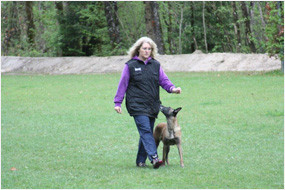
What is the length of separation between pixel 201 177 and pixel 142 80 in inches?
60.8

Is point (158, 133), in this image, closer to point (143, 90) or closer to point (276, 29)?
point (143, 90)

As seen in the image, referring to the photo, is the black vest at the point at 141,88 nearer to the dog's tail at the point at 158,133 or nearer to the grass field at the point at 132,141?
the dog's tail at the point at 158,133

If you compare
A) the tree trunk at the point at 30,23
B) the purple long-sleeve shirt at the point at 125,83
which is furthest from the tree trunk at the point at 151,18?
the purple long-sleeve shirt at the point at 125,83

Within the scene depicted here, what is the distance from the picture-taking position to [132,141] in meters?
10.6

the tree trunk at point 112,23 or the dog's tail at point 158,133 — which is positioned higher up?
the dog's tail at point 158,133

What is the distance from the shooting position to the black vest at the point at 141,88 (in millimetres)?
7571

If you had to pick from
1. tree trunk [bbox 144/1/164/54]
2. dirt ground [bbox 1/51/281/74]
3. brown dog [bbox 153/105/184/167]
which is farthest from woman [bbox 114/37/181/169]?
tree trunk [bbox 144/1/164/54]

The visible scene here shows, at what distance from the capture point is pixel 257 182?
271 inches

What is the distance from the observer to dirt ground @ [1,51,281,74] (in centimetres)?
2742

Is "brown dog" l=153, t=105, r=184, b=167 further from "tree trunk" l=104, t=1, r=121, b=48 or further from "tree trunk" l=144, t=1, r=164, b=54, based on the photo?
"tree trunk" l=104, t=1, r=121, b=48

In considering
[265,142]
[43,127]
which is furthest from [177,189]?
[43,127]

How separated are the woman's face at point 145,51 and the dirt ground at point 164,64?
19.0 m

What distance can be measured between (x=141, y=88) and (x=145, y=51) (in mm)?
512

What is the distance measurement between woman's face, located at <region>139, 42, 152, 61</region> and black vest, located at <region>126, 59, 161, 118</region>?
0.28 feet
